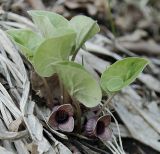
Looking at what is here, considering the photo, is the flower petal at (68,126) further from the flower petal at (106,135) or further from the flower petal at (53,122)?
the flower petal at (106,135)

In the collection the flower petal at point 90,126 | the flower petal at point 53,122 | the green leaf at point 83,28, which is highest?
the green leaf at point 83,28

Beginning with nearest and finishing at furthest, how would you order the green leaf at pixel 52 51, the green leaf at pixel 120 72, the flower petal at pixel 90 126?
the green leaf at pixel 52 51 → the green leaf at pixel 120 72 → the flower petal at pixel 90 126

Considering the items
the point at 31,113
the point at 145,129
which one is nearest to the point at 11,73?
the point at 31,113

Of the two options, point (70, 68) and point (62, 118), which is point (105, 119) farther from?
point (70, 68)

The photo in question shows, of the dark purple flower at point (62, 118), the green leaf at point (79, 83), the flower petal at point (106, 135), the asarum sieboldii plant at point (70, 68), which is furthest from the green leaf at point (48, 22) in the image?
the flower petal at point (106, 135)

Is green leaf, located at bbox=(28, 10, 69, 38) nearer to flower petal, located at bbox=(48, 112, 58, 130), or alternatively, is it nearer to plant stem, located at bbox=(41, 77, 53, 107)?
plant stem, located at bbox=(41, 77, 53, 107)

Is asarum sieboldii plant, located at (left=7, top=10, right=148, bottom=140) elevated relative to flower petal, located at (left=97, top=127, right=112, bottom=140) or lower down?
elevated

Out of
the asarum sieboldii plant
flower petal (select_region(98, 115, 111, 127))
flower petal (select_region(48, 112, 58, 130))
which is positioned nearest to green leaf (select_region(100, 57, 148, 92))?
the asarum sieboldii plant

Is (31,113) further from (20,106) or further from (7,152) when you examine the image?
(7,152)

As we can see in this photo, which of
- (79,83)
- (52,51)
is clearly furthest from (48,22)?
(79,83)
